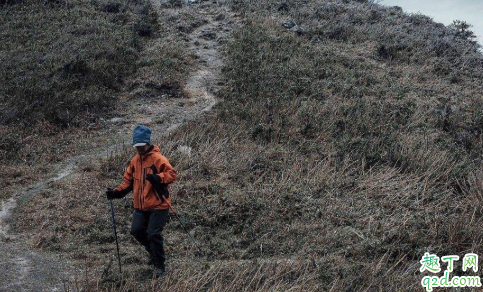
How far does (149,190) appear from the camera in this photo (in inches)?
219

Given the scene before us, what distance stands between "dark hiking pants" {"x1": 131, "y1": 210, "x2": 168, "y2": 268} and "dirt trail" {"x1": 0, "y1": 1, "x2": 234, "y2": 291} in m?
1.05

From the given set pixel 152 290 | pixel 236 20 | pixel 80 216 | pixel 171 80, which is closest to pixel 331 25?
pixel 236 20

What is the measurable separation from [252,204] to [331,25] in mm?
13440

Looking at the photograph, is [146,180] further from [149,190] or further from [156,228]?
[156,228]

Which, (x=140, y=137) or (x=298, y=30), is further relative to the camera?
(x=298, y=30)

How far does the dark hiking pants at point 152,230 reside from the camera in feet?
18.4

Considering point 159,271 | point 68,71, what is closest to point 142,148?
point 159,271

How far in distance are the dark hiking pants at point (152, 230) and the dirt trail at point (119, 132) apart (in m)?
1.05

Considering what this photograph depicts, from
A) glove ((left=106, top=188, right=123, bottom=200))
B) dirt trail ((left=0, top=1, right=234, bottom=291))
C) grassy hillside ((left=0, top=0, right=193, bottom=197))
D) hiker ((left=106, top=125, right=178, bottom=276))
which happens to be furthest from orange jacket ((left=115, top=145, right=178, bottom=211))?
grassy hillside ((left=0, top=0, right=193, bottom=197))

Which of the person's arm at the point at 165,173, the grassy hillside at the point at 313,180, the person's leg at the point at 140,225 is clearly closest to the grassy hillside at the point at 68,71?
the grassy hillside at the point at 313,180

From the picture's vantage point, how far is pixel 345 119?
1184 centimetres

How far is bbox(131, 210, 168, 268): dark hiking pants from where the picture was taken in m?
5.61

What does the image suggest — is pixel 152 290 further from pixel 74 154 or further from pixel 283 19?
pixel 283 19

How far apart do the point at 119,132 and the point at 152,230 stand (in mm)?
6297
